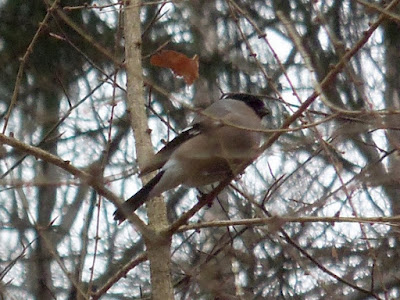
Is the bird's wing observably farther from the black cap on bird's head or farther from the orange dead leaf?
the black cap on bird's head

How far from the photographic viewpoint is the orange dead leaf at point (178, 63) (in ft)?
12.1

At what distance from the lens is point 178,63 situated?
147 inches

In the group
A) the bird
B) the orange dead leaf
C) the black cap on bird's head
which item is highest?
the black cap on bird's head

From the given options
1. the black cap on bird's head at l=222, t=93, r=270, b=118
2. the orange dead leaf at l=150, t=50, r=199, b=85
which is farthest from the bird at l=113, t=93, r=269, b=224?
the black cap on bird's head at l=222, t=93, r=270, b=118

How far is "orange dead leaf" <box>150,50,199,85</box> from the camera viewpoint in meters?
3.69

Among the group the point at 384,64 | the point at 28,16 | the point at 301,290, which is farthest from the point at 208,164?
the point at 384,64

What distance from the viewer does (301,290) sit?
5.17m

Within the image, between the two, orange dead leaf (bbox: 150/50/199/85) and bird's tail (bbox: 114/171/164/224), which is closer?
bird's tail (bbox: 114/171/164/224)

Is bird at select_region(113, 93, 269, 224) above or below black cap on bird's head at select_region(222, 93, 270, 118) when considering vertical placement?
below

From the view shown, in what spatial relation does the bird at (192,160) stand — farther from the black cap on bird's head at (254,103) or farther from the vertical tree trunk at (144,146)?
the black cap on bird's head at (254,103)

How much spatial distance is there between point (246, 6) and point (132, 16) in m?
2.52

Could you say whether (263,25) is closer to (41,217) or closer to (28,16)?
(28,16)

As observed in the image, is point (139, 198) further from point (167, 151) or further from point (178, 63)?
point (178, 63)

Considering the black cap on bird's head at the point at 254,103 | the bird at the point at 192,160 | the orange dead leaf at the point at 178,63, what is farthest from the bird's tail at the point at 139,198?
the black cap on bird's head at the point at 254,103
